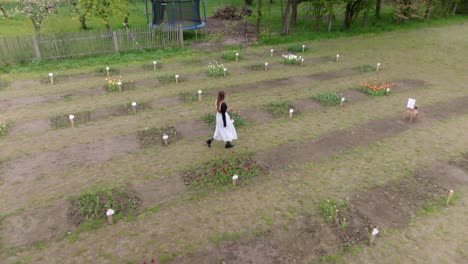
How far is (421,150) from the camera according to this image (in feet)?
34.0

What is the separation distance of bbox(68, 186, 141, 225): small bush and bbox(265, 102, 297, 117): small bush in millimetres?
6430

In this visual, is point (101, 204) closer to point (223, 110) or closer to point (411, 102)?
point (223, 110)

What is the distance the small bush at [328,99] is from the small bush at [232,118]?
3.71m

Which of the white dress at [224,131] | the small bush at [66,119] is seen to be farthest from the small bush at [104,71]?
the white dress at [224,131]

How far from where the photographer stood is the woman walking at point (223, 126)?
31.8 ft

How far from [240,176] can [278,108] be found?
4.87 meters

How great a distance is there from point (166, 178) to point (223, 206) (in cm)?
190

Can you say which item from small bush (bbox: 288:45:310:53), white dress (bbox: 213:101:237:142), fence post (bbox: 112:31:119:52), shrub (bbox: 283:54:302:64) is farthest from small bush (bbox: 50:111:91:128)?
small bush (bbox: 288:45:310:53)

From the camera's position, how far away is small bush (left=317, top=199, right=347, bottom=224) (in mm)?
7520

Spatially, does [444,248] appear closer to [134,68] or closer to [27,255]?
[27,255]

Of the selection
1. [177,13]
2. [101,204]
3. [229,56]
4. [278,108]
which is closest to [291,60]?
[229,56]

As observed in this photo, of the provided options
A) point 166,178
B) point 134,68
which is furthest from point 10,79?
point 166,178

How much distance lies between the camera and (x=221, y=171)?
9047 millimetres

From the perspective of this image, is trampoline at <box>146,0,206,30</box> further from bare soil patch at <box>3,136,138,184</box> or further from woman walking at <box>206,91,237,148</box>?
woman walking at <box>206,91,237,148</box>
